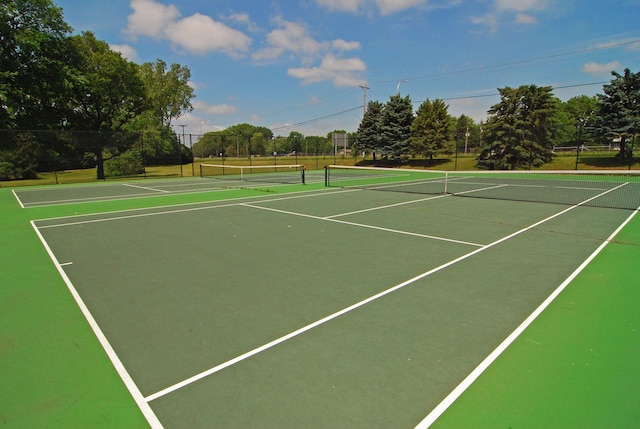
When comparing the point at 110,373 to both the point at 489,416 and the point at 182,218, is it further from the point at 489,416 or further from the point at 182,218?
the point at 182,218

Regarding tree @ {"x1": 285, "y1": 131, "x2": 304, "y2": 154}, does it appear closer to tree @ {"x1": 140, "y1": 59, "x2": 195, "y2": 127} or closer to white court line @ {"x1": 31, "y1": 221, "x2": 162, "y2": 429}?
tree @ {"x1": 140, "y1": 59, "x2": 195, "y2": 127}

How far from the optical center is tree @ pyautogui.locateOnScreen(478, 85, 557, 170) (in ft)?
107

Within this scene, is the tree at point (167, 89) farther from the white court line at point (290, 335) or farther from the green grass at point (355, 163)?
the white court line at point (290, 335)

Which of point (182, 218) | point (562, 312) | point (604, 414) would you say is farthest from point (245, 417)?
point (182, 218)

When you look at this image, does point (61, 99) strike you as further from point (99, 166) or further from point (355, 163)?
point (355, 163)

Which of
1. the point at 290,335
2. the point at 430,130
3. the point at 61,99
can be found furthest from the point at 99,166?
the point at 430,130

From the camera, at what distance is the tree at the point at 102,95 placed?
25.8 meters

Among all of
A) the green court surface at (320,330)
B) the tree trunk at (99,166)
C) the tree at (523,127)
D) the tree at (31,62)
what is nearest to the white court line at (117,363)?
the green court surface at (320,330)

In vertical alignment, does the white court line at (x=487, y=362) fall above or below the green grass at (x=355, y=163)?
below

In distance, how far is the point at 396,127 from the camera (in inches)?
1591

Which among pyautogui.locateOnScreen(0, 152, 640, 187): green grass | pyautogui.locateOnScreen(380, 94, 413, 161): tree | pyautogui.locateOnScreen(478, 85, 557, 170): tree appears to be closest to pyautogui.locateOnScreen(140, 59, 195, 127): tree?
pyautogui.locateOnScreen(0, 152, 640, 187): green grass

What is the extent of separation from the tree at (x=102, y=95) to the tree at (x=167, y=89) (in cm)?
2061

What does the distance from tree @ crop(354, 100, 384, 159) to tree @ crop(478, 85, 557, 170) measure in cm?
1228

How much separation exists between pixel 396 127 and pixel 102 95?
94.1ft
